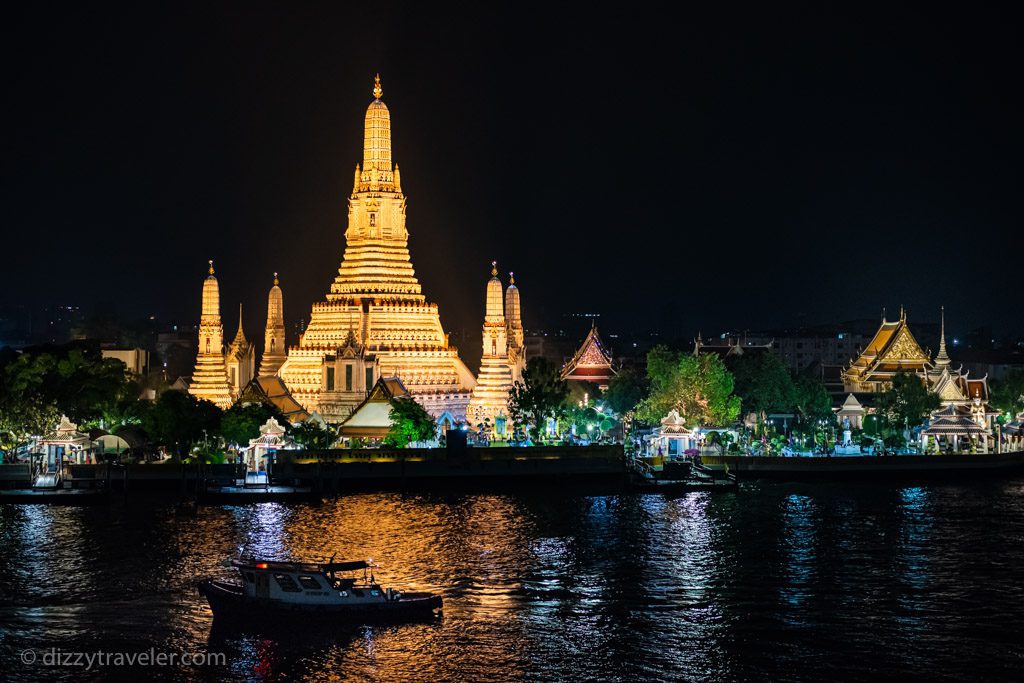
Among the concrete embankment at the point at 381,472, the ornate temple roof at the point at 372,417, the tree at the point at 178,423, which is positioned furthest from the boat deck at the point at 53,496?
the ornate temple roof at the point at 372,417

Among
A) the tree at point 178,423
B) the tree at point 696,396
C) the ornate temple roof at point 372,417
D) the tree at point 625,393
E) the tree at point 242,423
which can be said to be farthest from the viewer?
the tree at point 625,393

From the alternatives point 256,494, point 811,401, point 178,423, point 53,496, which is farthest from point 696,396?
point 53,496

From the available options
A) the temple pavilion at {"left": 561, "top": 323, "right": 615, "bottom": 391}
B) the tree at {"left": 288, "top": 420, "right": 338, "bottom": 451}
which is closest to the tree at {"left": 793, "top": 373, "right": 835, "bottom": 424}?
the temple pavilion at {"left": 561, "top": 323, "right": 615, "bottom": 391}

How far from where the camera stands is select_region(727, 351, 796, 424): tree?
7262cm

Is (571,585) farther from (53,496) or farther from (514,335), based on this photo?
(514,335)

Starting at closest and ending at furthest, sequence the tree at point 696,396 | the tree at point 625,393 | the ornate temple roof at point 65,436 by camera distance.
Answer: the ornate temple roof at point 65,436 → the tree at point 696,396 → the tree at point 625,393

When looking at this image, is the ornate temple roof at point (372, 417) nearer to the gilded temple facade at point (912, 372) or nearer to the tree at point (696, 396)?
the tree at point (696, 396)

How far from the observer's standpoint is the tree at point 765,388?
238ft

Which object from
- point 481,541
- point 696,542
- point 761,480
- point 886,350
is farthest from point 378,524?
point 886,350

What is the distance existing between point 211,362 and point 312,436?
13552 mm

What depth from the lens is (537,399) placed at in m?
64.8

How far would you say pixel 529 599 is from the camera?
36.6 m

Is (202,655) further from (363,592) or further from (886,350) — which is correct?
(886,350)

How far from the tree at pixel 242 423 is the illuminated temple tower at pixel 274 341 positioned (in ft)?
49.3
